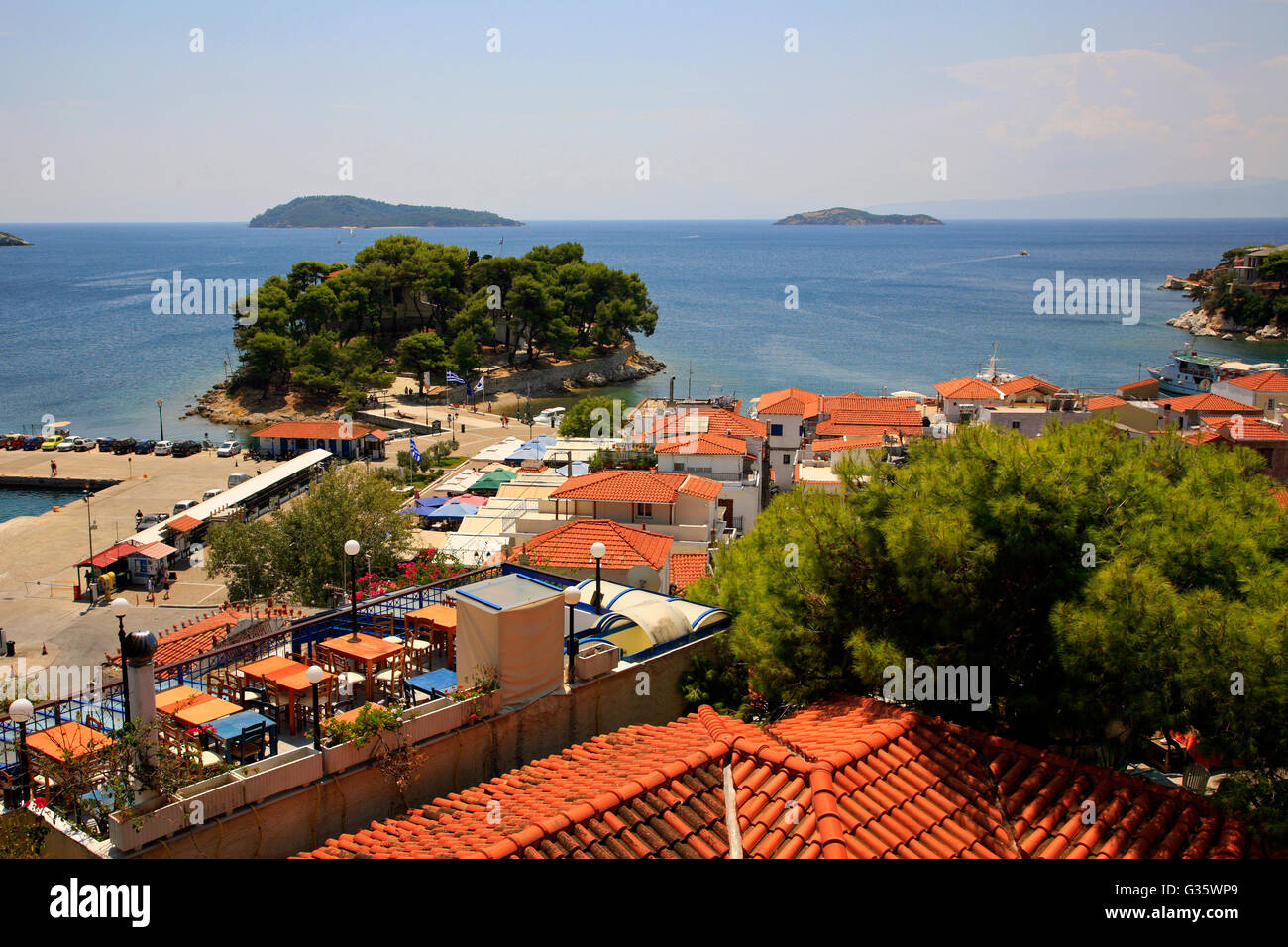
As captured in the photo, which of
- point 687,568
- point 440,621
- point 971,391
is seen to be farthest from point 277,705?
point 971,391

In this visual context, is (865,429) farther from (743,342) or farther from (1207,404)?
(743,342)

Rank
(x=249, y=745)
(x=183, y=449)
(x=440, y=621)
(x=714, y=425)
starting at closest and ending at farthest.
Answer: (x=249, y=745), (x=440, y=621), (x=714, y=425), (x=183, y=449)

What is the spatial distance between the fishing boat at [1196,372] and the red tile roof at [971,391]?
34.6 ft

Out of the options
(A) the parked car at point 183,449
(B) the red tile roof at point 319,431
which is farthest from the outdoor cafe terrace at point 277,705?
(A) the parked car at point 183,449

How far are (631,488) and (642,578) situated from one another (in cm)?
572

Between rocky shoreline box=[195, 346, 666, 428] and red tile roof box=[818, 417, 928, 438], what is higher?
rocky shoreline box=[195, 346, 666, 428]

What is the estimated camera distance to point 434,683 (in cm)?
903

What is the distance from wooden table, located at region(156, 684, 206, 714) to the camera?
8.30 m

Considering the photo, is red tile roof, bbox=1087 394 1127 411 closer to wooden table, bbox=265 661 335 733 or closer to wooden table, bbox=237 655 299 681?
wooden table, bbox=237 655 299 681

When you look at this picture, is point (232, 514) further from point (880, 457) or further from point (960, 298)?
point (960, 298)

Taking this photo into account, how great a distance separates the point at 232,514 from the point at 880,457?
28700 mm

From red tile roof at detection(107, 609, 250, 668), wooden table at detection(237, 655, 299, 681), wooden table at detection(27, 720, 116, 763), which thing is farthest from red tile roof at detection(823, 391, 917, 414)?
wooden table at detection(27, 720, 116, 763)

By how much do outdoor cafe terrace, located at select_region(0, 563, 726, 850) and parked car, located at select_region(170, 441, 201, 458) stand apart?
1656 inches

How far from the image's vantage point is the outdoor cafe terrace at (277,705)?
684cm
